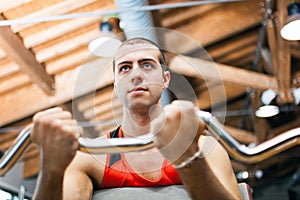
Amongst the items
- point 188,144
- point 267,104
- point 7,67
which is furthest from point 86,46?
point 188,144

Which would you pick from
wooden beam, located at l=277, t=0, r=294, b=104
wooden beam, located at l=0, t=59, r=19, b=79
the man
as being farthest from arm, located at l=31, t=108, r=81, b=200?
wooden beam, located at l=0, t=59, r=19, b=79

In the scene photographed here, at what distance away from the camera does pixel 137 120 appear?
0.88 meters

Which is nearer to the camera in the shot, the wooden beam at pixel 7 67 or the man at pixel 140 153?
the man at pixel 140 153

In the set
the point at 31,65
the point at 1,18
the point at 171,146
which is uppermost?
the point at 171,146

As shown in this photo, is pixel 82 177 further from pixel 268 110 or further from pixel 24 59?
pixel 268 110

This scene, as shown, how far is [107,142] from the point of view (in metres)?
0.54

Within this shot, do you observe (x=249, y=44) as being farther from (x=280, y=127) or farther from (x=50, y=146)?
(x=50, y=146)

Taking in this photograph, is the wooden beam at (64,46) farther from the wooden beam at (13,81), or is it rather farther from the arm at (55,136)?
the arm at (55,136)

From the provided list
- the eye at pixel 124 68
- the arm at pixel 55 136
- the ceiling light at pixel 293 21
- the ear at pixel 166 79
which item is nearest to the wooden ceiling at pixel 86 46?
the ceiling light at pixel 293 21

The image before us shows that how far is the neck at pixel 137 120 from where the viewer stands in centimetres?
84

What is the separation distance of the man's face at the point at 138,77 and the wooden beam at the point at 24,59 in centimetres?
225

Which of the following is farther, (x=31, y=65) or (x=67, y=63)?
(x=67, y=63)

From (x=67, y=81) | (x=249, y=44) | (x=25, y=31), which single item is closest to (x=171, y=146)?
(x=25, y=31)

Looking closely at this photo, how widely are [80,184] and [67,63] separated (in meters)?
2.81
